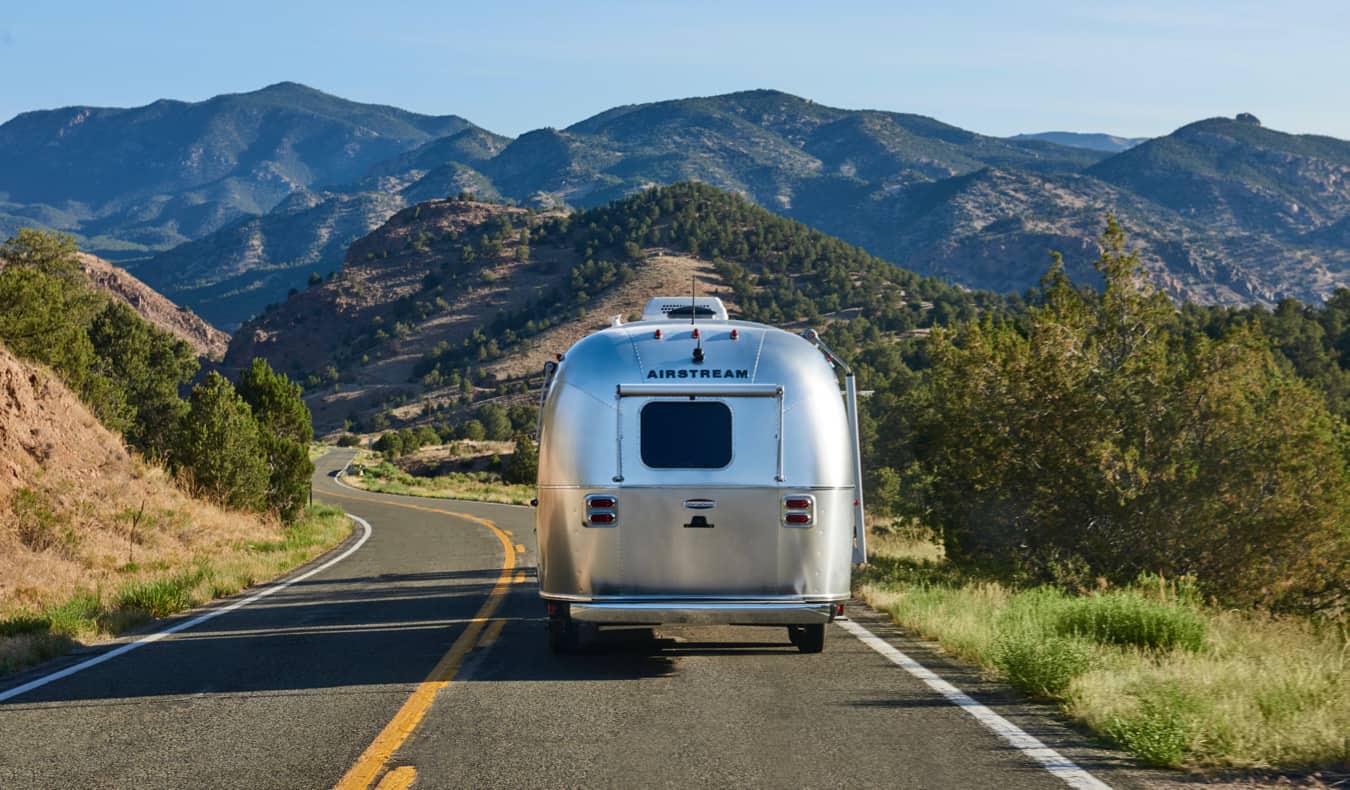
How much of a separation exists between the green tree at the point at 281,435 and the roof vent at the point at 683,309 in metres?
→ 20.3

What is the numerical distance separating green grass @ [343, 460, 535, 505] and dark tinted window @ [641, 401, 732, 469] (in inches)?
1418

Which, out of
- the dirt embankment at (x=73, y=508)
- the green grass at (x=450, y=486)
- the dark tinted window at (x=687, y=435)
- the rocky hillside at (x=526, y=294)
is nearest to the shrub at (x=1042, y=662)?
the dark tinted window at (x=687, y=435)

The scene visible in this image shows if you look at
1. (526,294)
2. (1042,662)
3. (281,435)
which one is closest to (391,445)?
(526,294)

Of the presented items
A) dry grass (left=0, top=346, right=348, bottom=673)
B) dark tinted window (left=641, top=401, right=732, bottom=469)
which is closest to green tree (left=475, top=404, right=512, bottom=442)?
dry grass (left=0, top=346, right=348, bottom=673)

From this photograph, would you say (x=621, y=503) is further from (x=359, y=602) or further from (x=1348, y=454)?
(x=1348, y=454)

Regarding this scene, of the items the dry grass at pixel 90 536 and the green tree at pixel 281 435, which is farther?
the green tree at pixel 281 435

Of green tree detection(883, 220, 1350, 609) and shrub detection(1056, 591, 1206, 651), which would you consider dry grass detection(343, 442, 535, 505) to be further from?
shrub detection(1056, 591, 1206, 651)

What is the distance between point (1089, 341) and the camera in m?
19.3

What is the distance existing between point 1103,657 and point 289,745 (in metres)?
5.55

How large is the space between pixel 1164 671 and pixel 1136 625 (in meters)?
2.04

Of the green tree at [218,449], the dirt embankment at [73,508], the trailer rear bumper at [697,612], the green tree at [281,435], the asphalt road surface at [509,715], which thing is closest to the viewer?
the asphalt road surface at [509,715]

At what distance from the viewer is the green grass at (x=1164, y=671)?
6.50 meters

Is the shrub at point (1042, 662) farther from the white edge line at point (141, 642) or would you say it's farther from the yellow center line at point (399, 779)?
the white edge line at point (141, 642)

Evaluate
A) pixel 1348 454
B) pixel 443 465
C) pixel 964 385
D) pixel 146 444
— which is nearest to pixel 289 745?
pixel 964 385
